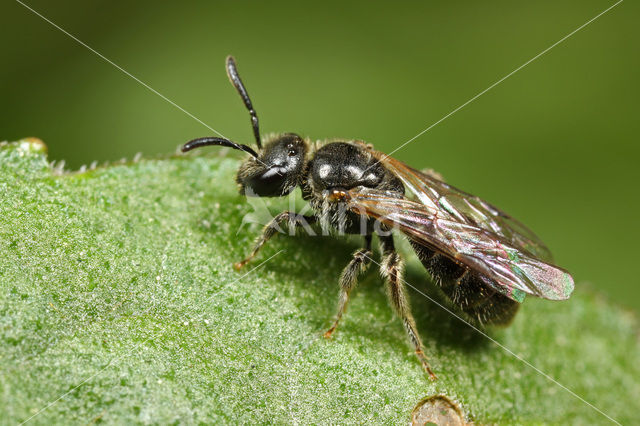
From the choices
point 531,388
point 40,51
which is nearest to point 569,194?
point 531,388

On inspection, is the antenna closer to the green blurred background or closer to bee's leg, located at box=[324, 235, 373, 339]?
bee's leg, located at box=[324, 235, 373, 339]

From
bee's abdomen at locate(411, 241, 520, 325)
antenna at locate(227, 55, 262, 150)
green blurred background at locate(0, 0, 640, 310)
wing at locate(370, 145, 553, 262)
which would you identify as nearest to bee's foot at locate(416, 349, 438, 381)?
bee's abdomen at locate(411, 241, 520, 325)

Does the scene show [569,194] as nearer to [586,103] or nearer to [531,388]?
[586,103]

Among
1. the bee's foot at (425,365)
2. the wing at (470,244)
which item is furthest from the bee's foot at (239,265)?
the bee's foot at (425,365)

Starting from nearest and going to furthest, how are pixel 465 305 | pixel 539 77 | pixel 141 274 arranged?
pixel 141 274, pixel 465 305, pixel 539 77

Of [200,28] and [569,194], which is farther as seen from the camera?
[200,28]

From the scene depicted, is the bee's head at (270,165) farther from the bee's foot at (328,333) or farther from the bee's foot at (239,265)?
the bee's foot at (328,333)
